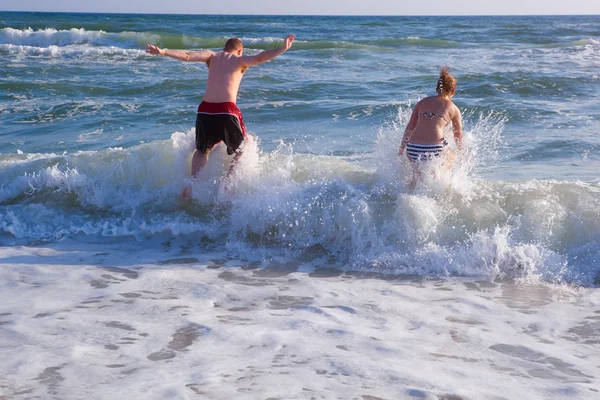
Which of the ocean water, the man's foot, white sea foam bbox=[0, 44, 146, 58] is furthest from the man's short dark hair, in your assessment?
white sea foam bbox=[0, 44, 146, 58]

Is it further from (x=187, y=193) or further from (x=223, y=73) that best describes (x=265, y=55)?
(x=187, y=193)

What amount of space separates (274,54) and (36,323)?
11.2 ft

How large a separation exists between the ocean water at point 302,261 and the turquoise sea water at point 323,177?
3 centimetres

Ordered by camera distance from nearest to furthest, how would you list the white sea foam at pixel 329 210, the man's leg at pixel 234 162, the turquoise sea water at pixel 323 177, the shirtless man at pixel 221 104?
the white sea foam at pixel 329 210 → the turquoise sea water at pixel 323 177 → the shirtless man at pixel 221 104 → the man's leg at pixel 234 162

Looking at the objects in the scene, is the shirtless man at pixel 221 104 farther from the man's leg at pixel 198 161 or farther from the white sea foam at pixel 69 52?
the white sea foam at pixel 69 52

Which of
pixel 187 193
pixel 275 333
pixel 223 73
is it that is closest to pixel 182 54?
pixel 223 73

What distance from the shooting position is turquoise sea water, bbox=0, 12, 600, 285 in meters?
6.08

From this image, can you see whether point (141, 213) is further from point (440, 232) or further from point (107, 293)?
point (440, 232)

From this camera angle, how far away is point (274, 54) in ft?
21.4

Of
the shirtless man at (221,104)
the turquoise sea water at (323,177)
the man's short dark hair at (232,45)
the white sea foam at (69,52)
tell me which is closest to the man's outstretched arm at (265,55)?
the shirtless man at (221,104)

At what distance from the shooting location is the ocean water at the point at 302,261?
3.66 meters

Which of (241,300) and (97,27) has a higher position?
(97,27)

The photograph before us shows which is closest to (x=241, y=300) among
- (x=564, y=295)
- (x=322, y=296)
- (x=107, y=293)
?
(x=322, y=296)

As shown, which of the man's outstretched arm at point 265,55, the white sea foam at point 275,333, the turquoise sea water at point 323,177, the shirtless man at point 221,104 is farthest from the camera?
the shirtless man at point 221,104
